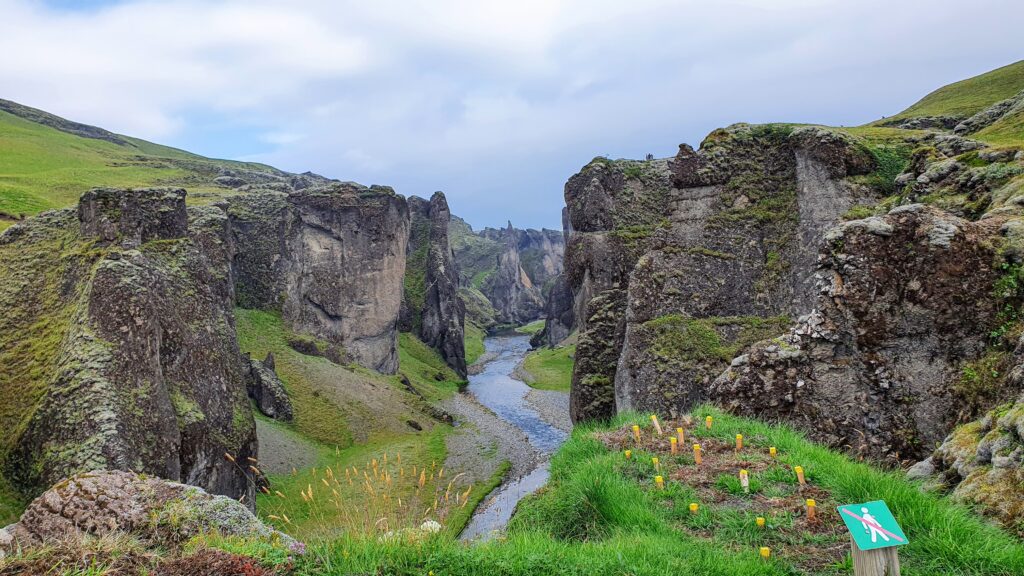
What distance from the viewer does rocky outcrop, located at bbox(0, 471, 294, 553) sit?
822cm

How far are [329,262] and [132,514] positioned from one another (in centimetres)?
7465

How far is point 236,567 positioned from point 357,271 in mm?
79216

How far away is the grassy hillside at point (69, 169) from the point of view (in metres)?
89.6

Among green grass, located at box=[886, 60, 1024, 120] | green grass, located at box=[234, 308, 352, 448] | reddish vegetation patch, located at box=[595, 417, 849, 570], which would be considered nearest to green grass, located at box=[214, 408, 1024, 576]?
reddish vegetation patch, located at box=[595, 417, 849, 570]

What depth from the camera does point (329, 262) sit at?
263 ft

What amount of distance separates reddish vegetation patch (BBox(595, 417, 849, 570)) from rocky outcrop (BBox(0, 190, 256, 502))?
49.4ft

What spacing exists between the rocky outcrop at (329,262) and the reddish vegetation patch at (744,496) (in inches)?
2807

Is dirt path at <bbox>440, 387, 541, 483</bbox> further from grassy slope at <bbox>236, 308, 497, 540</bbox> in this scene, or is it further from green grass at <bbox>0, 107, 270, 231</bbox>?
green grass at <bbox>0, 107, 270, 231</bbox>

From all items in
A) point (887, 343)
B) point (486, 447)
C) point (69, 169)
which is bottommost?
point (486, 447)

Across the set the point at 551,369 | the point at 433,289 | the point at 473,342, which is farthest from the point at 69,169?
the point at 551,369

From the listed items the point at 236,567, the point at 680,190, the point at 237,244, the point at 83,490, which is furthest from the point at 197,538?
the point at 237,244

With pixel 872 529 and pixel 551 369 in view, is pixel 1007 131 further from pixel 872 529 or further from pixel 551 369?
pixel 551 369

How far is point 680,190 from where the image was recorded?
30859mm

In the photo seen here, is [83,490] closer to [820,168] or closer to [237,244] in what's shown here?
[820,168]
